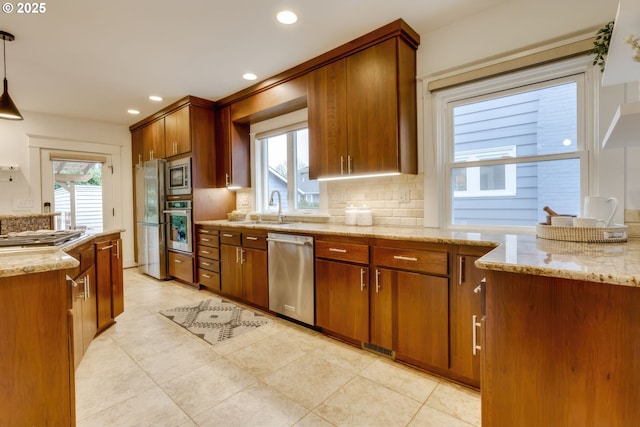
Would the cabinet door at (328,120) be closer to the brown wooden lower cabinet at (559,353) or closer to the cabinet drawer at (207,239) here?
the cabinet drawer at (207,239)

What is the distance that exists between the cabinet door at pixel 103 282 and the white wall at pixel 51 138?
10.2 feet

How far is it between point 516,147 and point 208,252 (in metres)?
3.42

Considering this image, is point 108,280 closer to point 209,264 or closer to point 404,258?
point 209,264

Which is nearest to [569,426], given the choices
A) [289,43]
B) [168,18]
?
[289,43]

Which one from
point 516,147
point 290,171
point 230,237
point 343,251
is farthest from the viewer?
point 290,171

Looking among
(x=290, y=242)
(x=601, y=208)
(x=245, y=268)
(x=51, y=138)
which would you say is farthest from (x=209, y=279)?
(x=601, y=208)

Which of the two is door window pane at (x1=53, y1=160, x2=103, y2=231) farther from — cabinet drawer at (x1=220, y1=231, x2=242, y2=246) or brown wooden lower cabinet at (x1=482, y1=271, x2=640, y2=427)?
brown wooden lower cabinet at (x1=482, y1=271, x2=640, y2=427)

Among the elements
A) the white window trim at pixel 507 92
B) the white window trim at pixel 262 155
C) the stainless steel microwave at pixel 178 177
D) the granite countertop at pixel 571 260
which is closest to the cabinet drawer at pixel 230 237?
the white window trim at pixel 262 155

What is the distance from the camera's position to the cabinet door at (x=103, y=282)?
8.31 ft

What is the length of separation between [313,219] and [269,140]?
1.39 metres

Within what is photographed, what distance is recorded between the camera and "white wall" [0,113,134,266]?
14.5 feet

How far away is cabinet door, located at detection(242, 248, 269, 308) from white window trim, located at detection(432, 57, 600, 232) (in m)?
1.65

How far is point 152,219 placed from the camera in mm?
4598

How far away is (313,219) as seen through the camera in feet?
11.4
